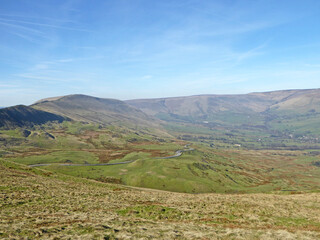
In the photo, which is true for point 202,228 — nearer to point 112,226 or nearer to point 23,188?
point 112,226

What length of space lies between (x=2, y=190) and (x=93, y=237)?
109ft

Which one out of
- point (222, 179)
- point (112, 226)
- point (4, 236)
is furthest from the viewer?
point (222, 179)

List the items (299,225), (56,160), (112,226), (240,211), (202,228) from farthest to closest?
(56,160), (240,211), (299,225), (202,228), (112,226)

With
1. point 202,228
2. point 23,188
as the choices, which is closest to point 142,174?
point 23,188

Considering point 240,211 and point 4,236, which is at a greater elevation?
point 4,236

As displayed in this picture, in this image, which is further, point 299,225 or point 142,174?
point 142,174

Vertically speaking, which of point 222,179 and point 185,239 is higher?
point 185,239

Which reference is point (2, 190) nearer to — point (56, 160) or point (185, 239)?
point (185, 239)

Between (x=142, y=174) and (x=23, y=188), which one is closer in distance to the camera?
(x=23, y=188)

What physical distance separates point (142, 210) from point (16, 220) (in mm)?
18963

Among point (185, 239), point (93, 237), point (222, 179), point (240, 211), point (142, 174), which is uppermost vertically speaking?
point (93, 237)

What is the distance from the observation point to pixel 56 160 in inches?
7500

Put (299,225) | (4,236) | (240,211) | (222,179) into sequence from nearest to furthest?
(4,236) → (299,225) → (240,211) → (222,179)

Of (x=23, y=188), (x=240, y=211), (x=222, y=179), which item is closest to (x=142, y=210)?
(x=240, y=211)
